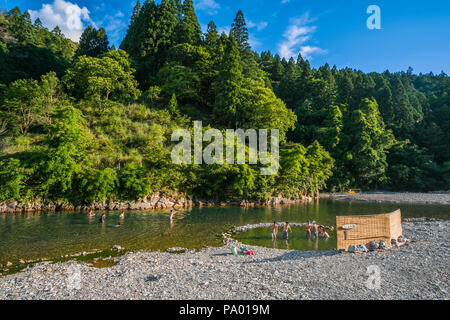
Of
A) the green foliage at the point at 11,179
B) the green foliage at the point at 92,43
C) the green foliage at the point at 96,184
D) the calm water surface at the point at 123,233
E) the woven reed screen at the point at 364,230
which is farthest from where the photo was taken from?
the green foliage at the point at 92,43

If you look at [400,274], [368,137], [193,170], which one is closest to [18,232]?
[193,170]

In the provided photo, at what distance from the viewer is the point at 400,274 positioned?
8.82 metres

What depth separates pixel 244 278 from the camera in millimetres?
8977

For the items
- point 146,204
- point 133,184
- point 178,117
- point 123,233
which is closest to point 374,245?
point 123,233

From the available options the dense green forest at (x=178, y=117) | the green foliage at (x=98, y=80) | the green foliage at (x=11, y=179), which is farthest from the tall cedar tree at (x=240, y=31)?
the green foliage at (x=11, y=179)

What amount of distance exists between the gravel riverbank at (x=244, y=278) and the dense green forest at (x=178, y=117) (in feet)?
60.6

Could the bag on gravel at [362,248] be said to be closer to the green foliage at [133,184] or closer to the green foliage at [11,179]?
the green foliage at [133,184]

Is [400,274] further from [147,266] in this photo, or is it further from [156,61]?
[156,61]

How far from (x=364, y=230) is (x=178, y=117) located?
115ft

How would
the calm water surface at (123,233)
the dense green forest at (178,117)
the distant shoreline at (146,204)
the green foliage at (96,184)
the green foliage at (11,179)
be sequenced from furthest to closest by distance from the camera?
the dense green forest at (178,117) → the green foliage at (96,184) → the distant shoreline at (146,204) → the green foliage at (11,179) → the calm water surface at (123,233)

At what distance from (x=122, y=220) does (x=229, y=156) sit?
16675 mm

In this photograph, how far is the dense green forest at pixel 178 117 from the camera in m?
27.9

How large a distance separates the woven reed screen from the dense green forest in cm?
2014

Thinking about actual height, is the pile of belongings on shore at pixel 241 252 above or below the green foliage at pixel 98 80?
below
